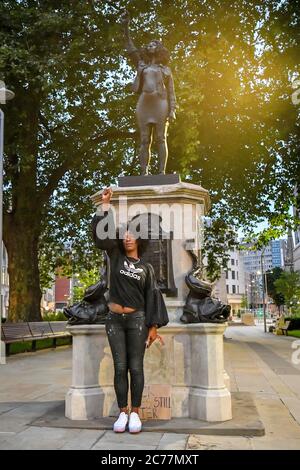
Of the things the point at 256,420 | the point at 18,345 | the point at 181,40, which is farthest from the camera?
the point at 181,40

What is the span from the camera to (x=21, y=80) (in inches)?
706

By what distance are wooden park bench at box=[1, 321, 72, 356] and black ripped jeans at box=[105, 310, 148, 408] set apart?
9.97 m

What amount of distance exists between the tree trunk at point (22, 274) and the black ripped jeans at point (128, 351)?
14610mm

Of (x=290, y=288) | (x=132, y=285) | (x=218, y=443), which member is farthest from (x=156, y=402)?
(x=290, y=288)

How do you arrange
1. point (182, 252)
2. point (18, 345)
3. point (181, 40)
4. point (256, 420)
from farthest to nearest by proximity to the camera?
point (181, 40) < point (18, 345) < point (182, 252) < point (256, 420)

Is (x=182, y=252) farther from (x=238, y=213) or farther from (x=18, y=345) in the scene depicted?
(x=238, y=213)

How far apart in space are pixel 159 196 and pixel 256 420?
10.1ft

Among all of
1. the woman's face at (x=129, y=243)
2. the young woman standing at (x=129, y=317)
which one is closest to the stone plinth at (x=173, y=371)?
the young woman standing at (x=129, y=317)

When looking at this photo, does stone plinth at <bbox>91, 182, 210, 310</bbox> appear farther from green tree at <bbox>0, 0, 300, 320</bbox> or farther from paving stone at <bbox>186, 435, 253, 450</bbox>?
green tree at <bbox>0, 0, 300, 320</bbox>

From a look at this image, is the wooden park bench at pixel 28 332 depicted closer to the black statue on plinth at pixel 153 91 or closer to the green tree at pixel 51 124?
the green tree at pixel 51 124

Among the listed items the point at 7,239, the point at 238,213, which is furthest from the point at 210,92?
the point at 7,239

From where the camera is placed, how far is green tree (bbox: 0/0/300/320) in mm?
17797

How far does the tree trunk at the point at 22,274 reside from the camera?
1945 centimetres

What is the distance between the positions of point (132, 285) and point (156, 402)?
1.48m
